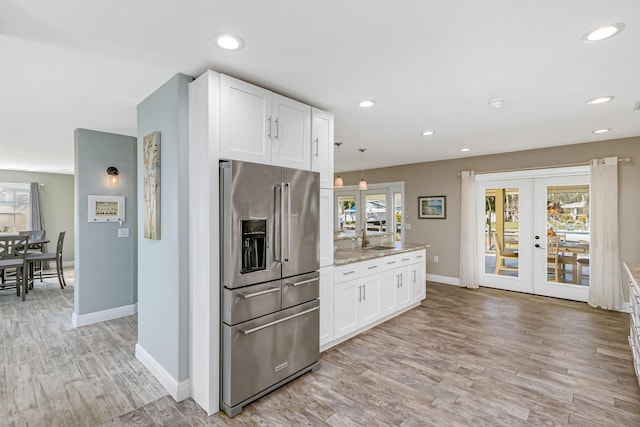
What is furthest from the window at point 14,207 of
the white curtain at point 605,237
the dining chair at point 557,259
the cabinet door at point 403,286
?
the white curtain at point 605,237

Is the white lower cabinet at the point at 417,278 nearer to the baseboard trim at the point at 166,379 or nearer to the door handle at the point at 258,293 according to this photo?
the door handle at the point at 258,293

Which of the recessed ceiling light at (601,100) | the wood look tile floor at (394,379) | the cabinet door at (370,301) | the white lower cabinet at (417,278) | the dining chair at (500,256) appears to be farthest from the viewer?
the dining chair at (500,256)

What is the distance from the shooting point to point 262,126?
2477mm

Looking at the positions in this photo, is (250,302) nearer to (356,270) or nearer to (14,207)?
(356,270)

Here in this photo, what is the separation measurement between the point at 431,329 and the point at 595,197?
3203 millimetres

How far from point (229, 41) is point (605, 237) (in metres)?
5.44

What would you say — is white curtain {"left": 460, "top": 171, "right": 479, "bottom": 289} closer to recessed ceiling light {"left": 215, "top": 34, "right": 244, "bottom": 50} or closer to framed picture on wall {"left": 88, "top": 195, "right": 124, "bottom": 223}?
recessed ceiling light {"left": 215, "top": 34, "right": 244, "bottom": 50}

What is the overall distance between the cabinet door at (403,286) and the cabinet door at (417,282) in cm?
11

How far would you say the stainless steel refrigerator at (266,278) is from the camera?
85.8 inches

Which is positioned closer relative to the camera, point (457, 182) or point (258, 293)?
point (258, 293)

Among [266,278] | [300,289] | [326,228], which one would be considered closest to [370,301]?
[326,228]

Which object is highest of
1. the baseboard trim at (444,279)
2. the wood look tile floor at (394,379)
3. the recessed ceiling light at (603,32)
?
the recessed ceiling light at (603,32)

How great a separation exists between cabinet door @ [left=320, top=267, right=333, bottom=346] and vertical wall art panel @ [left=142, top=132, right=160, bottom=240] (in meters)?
1.52

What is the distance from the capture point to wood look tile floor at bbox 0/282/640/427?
2.16 metres
